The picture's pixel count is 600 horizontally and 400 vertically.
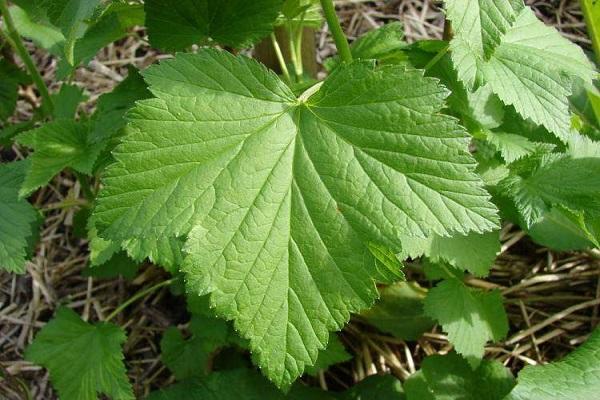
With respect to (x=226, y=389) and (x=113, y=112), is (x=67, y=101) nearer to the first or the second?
(x=113, y=112)

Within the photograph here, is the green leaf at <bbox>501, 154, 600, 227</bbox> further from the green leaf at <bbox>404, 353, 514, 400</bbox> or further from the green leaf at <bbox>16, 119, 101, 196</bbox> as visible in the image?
the green leaf at <bbox>16, 119, 101, 196</bbox>

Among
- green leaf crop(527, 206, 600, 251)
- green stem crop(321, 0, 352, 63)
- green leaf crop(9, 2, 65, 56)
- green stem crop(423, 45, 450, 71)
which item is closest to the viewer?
green stem crop(321, 0, 352, 63)

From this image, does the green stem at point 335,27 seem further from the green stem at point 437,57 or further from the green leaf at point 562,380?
the green leaf at point 562,380

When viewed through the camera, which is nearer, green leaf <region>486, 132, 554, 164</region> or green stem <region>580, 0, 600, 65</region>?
green leaf <region>486, 132, 554, 164</region>

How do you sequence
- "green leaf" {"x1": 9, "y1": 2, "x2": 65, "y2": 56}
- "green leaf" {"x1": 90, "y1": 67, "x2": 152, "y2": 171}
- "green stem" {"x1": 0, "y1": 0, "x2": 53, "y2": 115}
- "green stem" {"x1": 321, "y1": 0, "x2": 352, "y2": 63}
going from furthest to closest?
"green leaf" {"x1": 9, "y1": 2, "x2": 65, "y2": 56} < "green stem" {"x1": 0, "y1": 0, "x2": 53, "y2": 115} < "green leaf" {"x1": 90, "y1": 67, "x2": 152, "y2": 171} < "green stem" {"x1": 321, "y1": 0, "x2": 352, "y2": 63}

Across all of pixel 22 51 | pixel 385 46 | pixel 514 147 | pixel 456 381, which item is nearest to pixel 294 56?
pixel 385 46

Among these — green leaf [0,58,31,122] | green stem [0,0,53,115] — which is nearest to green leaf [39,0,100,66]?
green stem [0,0,53,115]

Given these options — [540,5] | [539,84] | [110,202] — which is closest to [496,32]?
[539,84]
